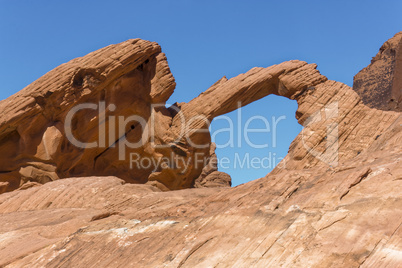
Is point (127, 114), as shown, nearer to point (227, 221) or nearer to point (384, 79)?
point (227, 221)

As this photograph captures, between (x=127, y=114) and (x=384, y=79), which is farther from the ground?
(x=384, y=79)

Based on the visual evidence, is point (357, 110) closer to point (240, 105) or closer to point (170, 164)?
point (240, 105)

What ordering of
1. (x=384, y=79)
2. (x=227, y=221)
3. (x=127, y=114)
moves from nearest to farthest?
1. (x=227, y=221)
2. (x=127, y=114)
3. (x=384, y=79)

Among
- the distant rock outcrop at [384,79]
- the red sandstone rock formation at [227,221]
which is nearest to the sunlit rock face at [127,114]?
the red sandstone rock formation at [227,221]

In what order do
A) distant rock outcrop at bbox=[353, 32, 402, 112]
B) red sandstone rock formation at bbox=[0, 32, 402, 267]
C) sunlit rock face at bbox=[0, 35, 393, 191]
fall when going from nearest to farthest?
red sandstone rock formation at bbox=[0, 32, 402, 267]
sunlit rock face at bbox=[0, 35, 393, 191]
distant rock outcrop at bbox=[353, 32, 402, 112]

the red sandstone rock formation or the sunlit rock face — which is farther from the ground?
the sunlit rock face

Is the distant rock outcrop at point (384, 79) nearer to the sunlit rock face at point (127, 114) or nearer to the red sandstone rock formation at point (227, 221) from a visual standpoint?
the sunlit rock face at point (127, 114)

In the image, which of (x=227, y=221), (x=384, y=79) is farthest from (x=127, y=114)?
(x=384, y=79)

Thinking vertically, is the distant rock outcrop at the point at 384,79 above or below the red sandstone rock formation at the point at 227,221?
above

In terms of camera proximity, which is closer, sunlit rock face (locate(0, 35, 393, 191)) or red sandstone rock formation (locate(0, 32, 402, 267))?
red sandstone rock formation (locate(0, 32, 402, 267))

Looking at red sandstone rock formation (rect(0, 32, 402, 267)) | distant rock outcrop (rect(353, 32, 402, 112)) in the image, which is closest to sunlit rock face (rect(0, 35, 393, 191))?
red sandstone rock formation (rect(0, 32, 402, 267))

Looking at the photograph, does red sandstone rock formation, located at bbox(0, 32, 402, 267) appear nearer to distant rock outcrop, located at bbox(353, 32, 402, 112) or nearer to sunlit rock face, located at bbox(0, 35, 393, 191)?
sunlit rock face, located at bbox(0, 35, 393, 191)

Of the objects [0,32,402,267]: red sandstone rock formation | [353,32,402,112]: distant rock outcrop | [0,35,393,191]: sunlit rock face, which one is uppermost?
[353,32,402,112]: distant rock outcrop

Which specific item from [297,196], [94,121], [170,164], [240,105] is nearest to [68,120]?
[94,121]
